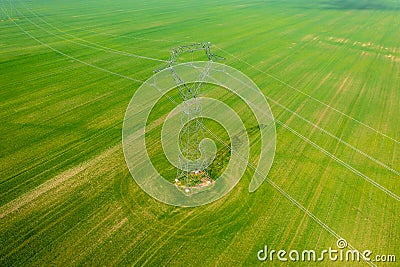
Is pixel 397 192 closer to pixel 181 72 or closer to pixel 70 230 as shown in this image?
pixel 70 230

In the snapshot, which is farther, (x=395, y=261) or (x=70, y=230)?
(x=70, y=230)

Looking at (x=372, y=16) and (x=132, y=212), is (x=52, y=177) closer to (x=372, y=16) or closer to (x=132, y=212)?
(x=132, y=212)

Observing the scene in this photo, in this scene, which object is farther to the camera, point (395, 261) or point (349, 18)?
point (349, 18)

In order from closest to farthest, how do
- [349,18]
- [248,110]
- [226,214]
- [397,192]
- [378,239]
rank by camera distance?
[378,239], [226,214], [397,192], [248,110], [349,18]

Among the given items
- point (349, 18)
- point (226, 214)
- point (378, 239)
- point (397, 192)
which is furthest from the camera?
point (349, 18)

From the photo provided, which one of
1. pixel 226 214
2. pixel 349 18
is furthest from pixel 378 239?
pixel 349 18

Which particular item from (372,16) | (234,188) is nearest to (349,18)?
(372,16)

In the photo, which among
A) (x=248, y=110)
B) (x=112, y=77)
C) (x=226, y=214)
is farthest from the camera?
(x=112, y=77)
